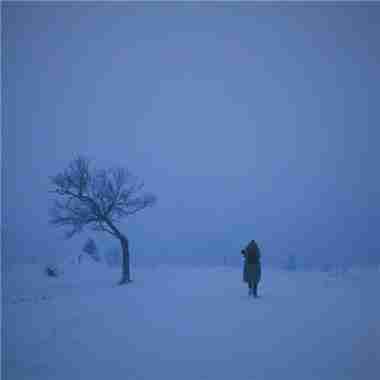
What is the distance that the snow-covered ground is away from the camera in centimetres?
959

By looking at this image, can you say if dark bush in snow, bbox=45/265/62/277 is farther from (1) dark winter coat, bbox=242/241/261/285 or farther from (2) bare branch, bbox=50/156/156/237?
(1) dark winter coat, bbox=242/241/261/285

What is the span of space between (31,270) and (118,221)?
39.4 feet

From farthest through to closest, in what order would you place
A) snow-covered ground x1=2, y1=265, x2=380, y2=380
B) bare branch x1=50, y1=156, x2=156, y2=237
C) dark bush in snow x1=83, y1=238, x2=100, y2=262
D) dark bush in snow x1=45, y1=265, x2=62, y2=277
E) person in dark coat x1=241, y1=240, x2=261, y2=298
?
dark bush in snow x1=83, y1=238, x2=100, y2=262
dark bush in snow x1=45, y1=265, x2=62, y2=277
bare branch x1=50, y1=156, x2=156, y2=237
person in dark coat x1=241, y1=240, x2=261, y2=298
snow-covered ground x1=2, y1=265, x2=380, y2=380

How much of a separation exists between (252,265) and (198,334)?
7.32 metres

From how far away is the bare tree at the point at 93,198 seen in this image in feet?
86.6

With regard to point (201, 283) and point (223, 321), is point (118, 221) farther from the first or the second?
point (223, 321)

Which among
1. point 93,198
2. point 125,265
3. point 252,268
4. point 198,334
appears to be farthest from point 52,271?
point 198,334

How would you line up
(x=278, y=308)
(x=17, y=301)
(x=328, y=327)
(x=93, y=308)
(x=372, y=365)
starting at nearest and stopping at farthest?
(x=372, y=365) < (x=328, y=327) < (x=278, y=308) < (x=93, y=308) < (x=17, y=301)

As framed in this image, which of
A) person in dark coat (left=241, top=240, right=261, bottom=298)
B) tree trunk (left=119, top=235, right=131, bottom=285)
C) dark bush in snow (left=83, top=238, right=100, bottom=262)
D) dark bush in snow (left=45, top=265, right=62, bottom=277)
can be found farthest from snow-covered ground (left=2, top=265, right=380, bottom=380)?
dark bush in snow (left=83, top=238, right=100, bottom=262)

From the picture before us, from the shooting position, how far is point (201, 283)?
2417 cm

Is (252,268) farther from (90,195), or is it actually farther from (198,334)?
(90,195)

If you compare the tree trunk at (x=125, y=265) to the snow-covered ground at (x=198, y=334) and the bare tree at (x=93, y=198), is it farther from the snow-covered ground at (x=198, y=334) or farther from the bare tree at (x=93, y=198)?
the snow-covered ground at (x=198, y=334)

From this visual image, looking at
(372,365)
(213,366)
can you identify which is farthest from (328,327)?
(213,366)

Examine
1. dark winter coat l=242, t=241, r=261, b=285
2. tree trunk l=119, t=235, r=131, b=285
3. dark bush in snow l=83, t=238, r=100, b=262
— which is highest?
dark winter coat l=242, t=241, r=261, b=285
